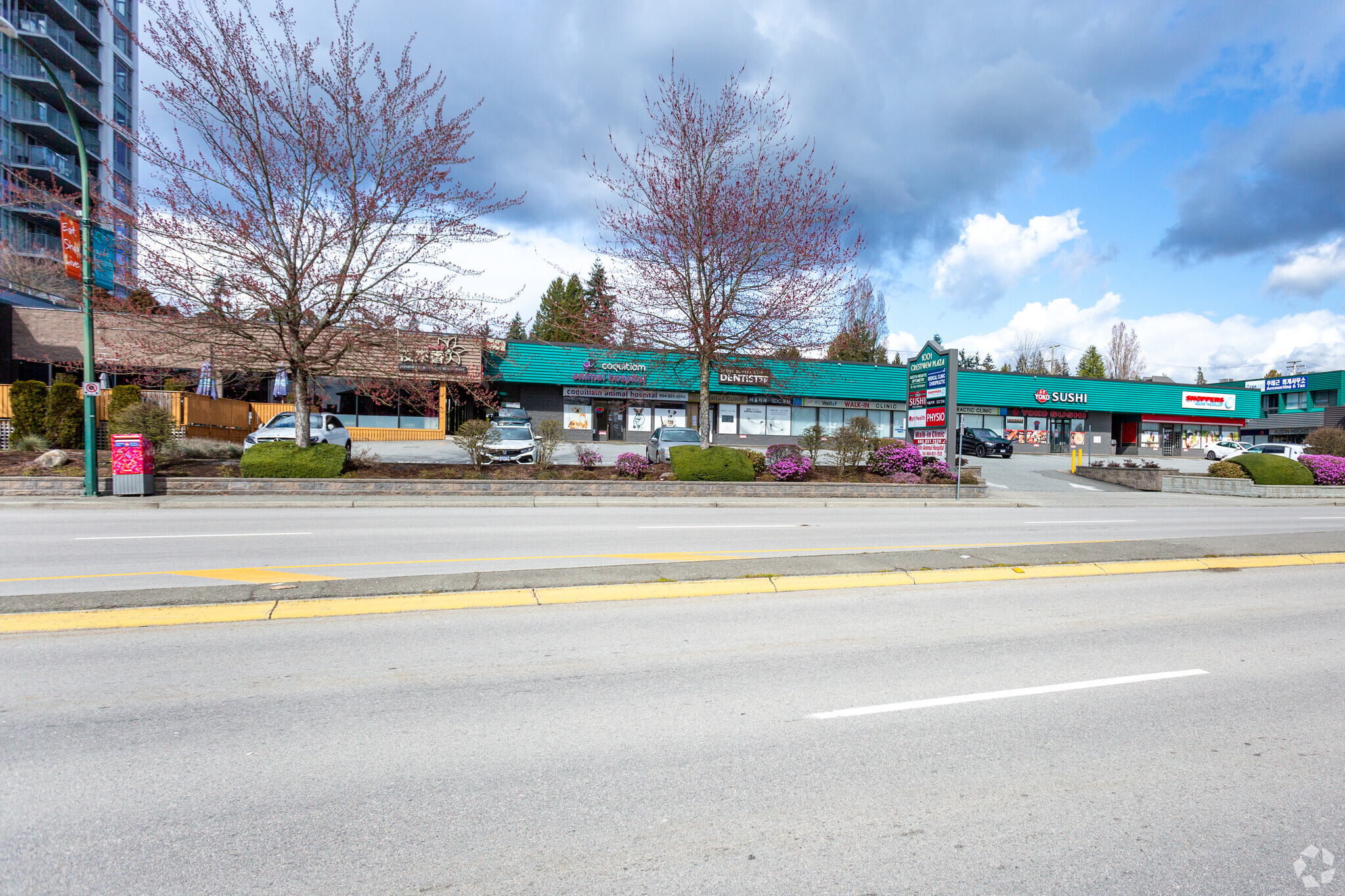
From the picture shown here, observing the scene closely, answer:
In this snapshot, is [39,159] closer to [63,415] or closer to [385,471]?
[63,415]

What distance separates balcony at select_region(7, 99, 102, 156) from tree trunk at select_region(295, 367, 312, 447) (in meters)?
36.1

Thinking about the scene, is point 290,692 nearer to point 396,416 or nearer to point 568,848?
point 568,848

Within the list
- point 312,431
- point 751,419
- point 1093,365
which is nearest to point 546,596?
point 312,431

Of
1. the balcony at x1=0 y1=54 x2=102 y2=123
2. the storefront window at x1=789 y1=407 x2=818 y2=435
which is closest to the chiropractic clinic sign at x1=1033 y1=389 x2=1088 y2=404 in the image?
the storefront window at x1=789 y1=407 x2=818 y2=435

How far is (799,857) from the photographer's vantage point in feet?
9.18

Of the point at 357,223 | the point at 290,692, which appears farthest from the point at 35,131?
the point at 290,692

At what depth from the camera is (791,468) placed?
19.7m

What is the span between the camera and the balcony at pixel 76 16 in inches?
1708

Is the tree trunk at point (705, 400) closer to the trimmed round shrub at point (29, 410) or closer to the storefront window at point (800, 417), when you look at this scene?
the trimmed round shrub at point (29, 410)

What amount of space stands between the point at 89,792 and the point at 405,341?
49.3 feet

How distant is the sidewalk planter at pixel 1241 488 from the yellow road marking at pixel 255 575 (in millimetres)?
27419

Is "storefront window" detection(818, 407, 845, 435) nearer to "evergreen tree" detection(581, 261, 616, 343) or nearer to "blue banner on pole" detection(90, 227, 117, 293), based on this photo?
"evergreen tree" detection(581, 261, 616, 343)

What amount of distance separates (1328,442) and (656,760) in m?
38.8

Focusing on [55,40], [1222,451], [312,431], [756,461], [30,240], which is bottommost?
[1222,451]
